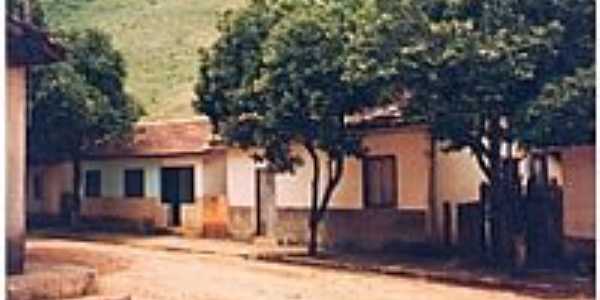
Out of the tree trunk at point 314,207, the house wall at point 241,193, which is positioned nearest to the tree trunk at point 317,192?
the tree trunk at point 314,207

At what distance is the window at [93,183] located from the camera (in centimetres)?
2931

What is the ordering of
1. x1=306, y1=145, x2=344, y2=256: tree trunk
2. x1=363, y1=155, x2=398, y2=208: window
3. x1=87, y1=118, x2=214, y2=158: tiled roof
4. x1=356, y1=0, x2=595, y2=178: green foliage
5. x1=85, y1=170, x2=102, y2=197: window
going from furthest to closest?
x1=85, y1=170, x2=102, y2=197: window
x1=87, y1=118, x2=214, y2=158: tiled roof
x1=363, y1=155, x2=398, y2=208: window
x1=306, y1=145, x2=344, y2=256: tree trunk
x1=356, y1=0, x2=595, y2=178: green foliage

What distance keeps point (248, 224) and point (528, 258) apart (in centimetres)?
914

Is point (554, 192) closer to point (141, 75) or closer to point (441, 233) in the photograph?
point (441, 233)

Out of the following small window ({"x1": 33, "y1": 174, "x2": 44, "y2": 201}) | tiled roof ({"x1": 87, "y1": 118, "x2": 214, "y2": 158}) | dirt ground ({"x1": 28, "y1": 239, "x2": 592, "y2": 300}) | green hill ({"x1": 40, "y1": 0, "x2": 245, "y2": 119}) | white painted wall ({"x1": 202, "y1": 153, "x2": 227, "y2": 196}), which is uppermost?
green hill ({"x1": 40, "y1": 0, "x2": 245, "y2": 119})

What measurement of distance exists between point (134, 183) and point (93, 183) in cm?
174

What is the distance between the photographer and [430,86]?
15.6 m

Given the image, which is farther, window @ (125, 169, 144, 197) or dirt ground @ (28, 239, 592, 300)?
window @ (125, 169, 144, 197)

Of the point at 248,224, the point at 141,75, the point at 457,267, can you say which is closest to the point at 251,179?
the point at 248,224

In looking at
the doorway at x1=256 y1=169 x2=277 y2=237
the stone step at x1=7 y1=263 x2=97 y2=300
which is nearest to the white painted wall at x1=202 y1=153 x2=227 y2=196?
the doorway at x1=256 y1=169 x2=277 y2=237

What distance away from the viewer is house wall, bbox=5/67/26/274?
12.8 metres

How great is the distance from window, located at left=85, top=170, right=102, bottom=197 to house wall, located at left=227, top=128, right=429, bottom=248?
573cm

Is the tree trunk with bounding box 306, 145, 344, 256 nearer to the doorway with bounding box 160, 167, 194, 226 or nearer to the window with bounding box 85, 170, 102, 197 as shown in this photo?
the doorway with bounding box 160, 167, 194, 226

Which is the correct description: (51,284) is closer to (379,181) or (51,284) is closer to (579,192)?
(579,192)
